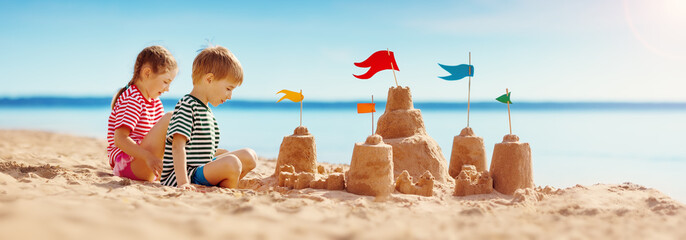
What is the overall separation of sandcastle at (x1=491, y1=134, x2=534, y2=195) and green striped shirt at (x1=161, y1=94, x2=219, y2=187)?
7.86ft

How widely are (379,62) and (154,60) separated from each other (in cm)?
197

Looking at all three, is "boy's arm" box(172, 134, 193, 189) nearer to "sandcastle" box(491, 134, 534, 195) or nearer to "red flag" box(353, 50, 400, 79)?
"red flag" box(353, 50, 400, 79)

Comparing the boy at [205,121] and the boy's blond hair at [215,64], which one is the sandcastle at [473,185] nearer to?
the boy at [205,121]

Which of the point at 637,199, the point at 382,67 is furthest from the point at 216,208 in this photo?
the point at 637,199

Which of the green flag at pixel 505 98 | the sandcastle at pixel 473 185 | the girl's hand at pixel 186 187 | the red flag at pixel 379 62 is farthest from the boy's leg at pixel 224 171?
the green flag at pixel 505 98

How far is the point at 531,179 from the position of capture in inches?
169

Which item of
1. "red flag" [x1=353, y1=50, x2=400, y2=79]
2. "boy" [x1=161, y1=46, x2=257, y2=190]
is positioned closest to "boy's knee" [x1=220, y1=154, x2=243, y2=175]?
"boy" [x1=161, y1=46, x2=257, y2=190]

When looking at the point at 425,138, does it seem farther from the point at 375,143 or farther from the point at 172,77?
the point at 172,77

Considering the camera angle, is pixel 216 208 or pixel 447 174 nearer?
pixel 216 208

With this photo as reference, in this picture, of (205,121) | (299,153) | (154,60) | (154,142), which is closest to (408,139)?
(299,153)

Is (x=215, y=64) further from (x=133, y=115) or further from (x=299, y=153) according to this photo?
(x=299, y=153)

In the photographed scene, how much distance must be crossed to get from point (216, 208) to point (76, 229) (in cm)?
80

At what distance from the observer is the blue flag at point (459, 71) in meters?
4.49

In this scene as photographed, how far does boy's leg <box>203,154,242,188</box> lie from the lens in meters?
3.59
